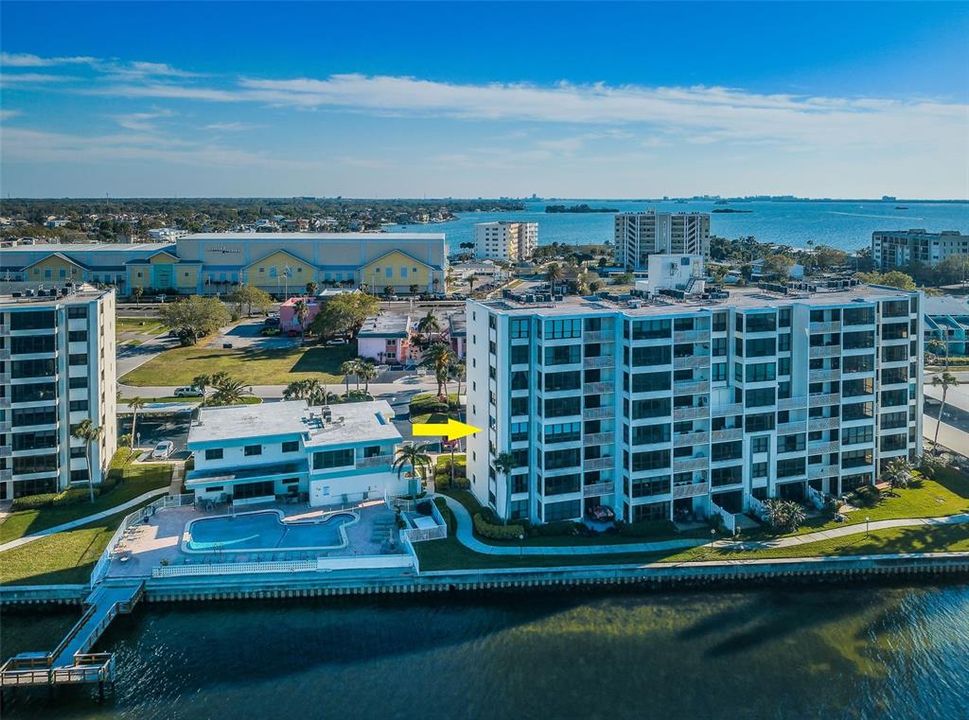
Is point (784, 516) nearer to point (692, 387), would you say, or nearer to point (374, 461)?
point (692, 387)

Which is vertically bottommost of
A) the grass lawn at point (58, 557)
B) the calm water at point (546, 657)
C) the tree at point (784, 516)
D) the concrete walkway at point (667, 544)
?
the calm water at point (546, 657)

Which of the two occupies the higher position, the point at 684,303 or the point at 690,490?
the point at 684,303

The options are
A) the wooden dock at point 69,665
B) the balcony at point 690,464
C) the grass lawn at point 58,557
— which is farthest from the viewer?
the balcony at point 690,464

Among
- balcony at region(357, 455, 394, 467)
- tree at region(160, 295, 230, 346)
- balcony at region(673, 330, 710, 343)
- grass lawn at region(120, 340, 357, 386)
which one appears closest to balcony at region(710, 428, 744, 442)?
balcony at region(673, 330, 710, 343)

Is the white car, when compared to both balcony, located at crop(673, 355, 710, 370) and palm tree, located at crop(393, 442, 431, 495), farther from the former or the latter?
balcony, located at crop(673, 355, 710, 370)

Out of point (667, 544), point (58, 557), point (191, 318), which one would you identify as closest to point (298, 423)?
point (58, 557)

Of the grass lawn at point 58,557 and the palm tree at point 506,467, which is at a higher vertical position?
the palm tree at point 506,467

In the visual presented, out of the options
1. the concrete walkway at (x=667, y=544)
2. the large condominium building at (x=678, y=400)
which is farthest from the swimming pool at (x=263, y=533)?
the large condominium building at (x=678, y=400)

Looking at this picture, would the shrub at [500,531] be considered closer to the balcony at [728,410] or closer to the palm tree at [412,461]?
the palm tree at [412,461]
